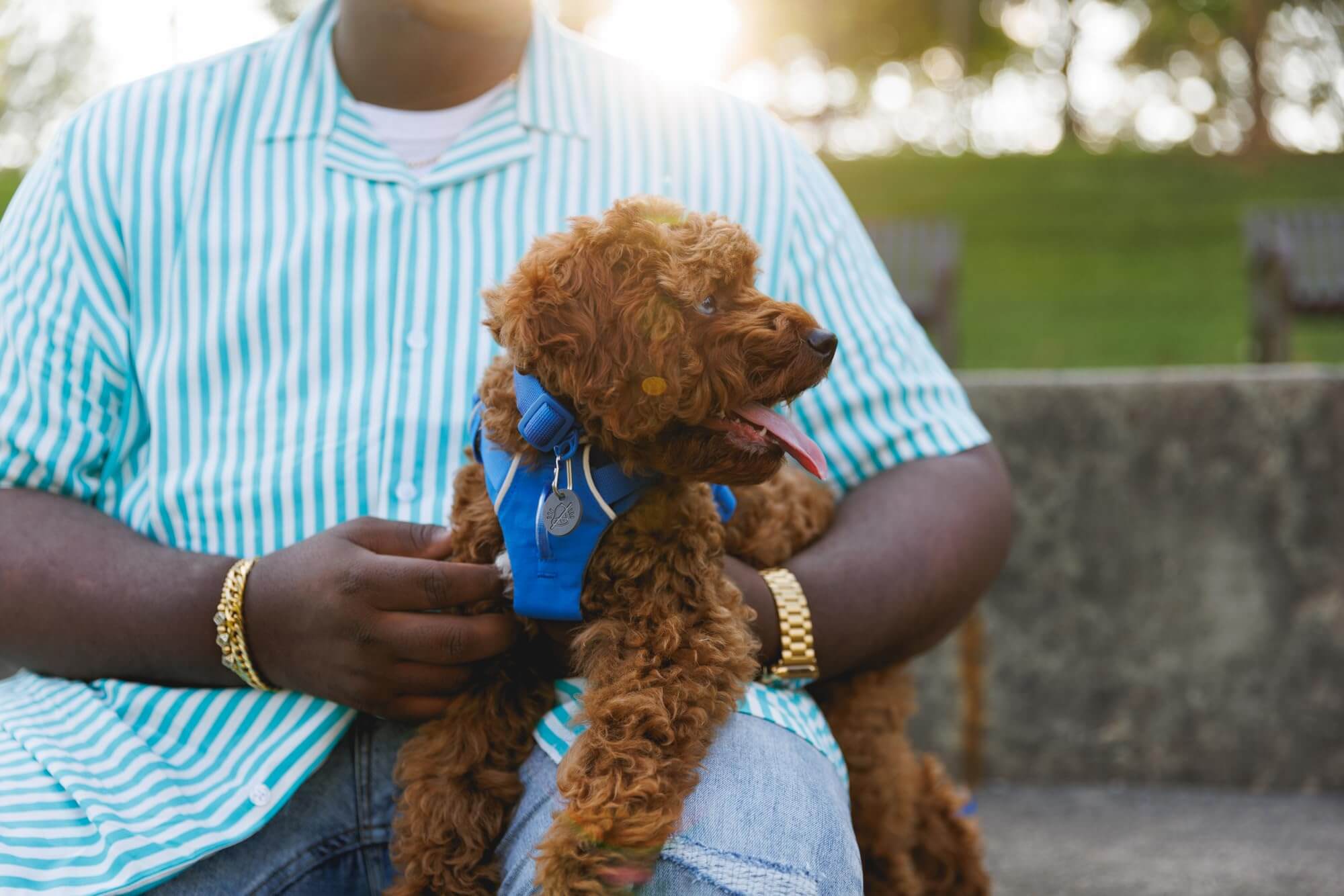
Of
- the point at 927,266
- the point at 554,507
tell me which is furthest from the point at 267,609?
the point at 927,266

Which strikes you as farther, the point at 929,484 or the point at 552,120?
the point at 552,120

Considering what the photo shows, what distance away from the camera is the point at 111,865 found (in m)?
1.92

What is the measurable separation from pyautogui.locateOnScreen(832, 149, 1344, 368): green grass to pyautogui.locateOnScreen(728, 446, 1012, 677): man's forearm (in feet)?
33.9

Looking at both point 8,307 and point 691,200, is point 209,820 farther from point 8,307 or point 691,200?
point 691,200

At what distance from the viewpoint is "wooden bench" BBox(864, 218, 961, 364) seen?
321 inches

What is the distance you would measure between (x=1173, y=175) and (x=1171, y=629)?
17.8 metres

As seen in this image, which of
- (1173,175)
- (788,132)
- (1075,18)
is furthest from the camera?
(1075,18)

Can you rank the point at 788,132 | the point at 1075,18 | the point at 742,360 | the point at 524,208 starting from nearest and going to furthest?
the point at 742,360, the point at 524,208, the point at 788,132, the point at 1075,18

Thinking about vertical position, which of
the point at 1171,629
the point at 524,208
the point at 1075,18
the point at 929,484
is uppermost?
the point at 1075,18

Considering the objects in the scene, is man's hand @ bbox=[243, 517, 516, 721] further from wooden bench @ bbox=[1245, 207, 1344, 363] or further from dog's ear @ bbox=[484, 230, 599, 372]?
wooden bench @ bbox=[1245, 207, 1344, 363]

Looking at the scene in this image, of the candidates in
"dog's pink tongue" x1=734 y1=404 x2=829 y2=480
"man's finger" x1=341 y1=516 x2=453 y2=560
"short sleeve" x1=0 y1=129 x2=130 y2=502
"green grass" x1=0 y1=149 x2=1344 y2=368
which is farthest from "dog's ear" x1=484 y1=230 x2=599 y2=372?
"green grass" x1=0 y1=149 x2=1344 y2=368

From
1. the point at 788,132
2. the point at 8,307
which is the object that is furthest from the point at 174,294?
the point at 788,132

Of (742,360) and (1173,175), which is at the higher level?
(1173,175)

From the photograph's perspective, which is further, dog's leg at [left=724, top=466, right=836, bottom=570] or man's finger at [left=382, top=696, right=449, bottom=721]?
dog's leg at [left=724, top=466, right=836, bottom=570]
